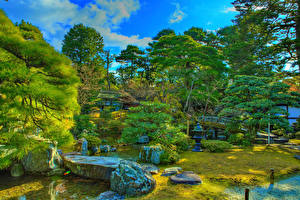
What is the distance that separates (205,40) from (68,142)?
2324 centimetres

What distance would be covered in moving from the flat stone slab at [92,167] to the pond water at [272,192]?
304 centimetres

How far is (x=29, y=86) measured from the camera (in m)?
2.59

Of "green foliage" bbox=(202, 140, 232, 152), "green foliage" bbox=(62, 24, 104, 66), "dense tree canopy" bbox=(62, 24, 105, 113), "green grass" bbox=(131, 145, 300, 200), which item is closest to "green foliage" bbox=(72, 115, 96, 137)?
"green grass" bbox=(131, 145, 300, 200)

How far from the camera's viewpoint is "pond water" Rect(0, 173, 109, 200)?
12.2 ft

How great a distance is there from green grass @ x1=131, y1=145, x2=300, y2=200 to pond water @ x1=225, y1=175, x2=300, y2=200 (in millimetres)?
252

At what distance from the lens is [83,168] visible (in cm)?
488

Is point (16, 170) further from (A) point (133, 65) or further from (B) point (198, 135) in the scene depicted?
(A) point (133, 65)

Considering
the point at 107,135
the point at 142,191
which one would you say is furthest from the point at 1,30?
the point at 107,135

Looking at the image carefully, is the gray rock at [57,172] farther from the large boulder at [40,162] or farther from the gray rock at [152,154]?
the gray rock at [152,154]

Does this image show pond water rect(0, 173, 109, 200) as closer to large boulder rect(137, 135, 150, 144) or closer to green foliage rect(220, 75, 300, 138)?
large boulder rect(137, 135, 150, 144)

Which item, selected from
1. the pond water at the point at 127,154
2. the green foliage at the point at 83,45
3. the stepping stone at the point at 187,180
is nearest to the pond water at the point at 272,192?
the stepping stone at the point at 187,180

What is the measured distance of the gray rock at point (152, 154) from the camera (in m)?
6.07

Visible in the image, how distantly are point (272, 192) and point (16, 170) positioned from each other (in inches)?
278

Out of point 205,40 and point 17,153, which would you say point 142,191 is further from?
point 205,40
